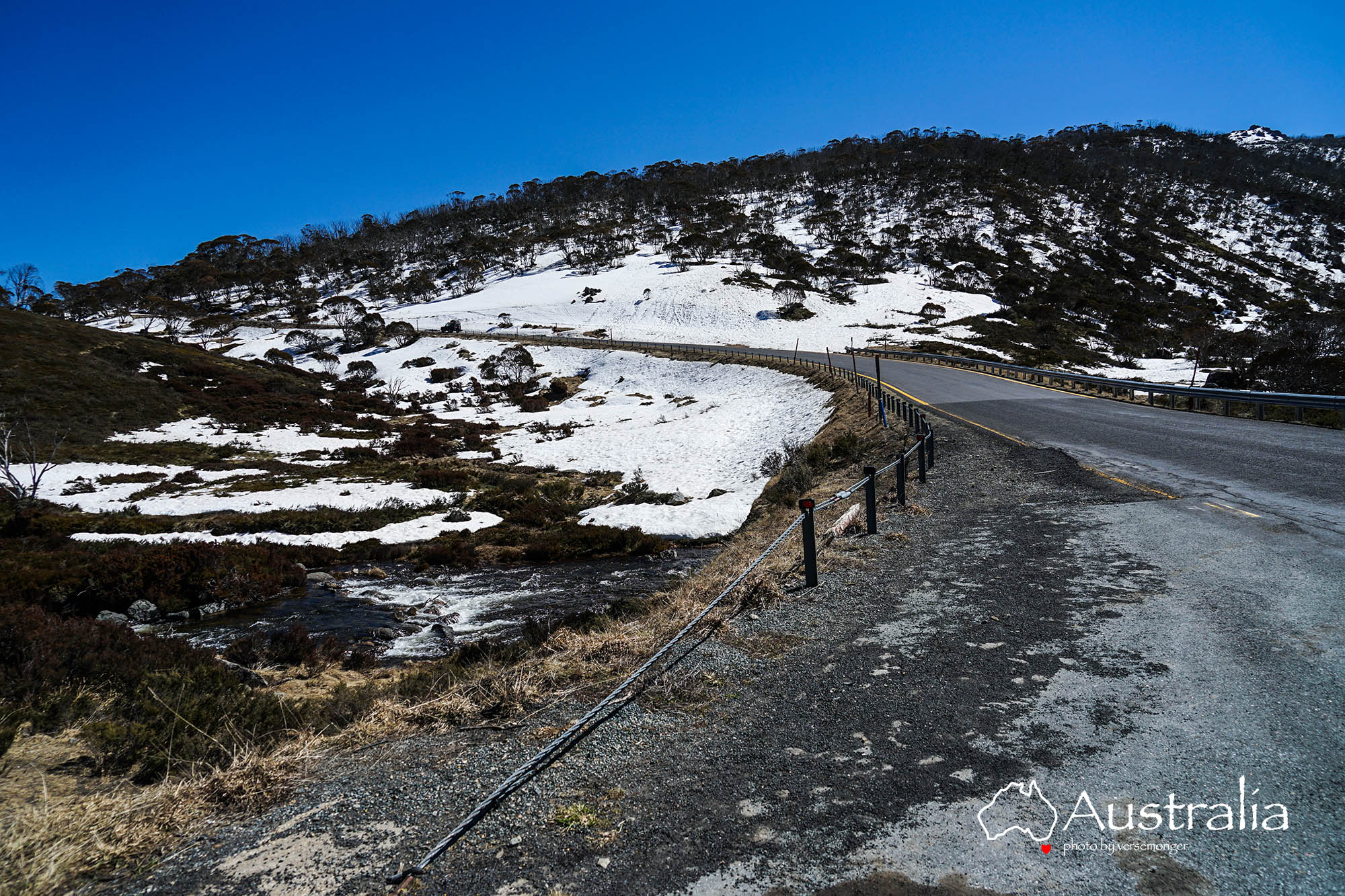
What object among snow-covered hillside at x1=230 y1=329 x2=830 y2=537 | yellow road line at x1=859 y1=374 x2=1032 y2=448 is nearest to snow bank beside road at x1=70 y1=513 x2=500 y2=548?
snow-covered hillside at x1=230 y1=329 x2=830 y2=537

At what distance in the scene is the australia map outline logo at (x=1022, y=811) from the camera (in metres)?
3.15

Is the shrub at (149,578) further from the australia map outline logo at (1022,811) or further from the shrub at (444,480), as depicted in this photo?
the australia map outline logo at (1022,811)

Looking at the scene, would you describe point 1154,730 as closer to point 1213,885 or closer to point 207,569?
point 1213,885

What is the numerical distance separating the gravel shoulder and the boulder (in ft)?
38.1

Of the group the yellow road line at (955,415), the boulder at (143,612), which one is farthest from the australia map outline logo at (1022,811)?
the boulder at (143,612)

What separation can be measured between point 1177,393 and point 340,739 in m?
26.4

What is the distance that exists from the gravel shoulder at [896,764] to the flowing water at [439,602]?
516cm

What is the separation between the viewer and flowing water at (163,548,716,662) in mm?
11578

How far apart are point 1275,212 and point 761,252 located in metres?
110

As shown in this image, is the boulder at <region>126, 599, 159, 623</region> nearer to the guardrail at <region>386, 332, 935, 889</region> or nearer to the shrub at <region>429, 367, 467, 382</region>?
the guardrail at <region>386, 332, 935, 889</region>

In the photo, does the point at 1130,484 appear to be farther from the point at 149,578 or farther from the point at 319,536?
the point at 319,536

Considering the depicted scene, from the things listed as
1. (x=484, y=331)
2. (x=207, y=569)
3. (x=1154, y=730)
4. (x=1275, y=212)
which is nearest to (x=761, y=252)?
(x=484, y=331)

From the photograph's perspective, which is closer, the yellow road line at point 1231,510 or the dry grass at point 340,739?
the dry grass at point 340,739

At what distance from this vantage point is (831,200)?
395 ft
